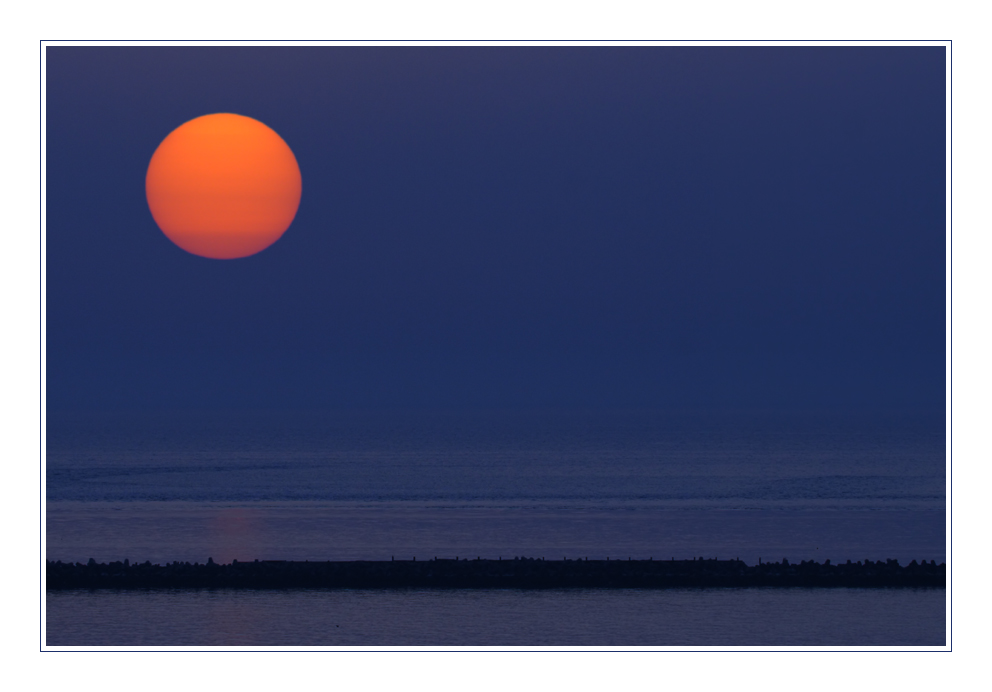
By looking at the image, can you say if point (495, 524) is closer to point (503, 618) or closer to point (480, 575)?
point (480, 575)

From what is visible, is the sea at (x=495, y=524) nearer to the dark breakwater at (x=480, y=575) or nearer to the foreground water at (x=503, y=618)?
the foreground water at (x=503, y=618)

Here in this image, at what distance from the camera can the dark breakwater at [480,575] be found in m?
14.4

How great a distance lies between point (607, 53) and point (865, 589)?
8184mm

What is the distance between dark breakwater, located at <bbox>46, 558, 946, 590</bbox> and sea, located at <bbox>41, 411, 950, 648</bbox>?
30 cm

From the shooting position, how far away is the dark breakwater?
47.2 ft

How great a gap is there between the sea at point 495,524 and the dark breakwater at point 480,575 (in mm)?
305

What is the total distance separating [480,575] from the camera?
14.9 m

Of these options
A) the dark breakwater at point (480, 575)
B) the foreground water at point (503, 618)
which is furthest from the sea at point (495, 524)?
the dark breakwater at point (480, 575)

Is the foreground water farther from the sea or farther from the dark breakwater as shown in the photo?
the dark breakwater

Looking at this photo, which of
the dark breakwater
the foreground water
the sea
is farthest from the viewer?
the dark breakwater

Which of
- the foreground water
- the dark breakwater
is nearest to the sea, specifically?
the foreground water

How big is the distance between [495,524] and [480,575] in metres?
10.3

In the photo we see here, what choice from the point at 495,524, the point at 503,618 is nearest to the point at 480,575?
the point at 503,618

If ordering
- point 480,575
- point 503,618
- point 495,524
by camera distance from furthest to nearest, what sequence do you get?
point 495,524
point 480,575
point 503,618
